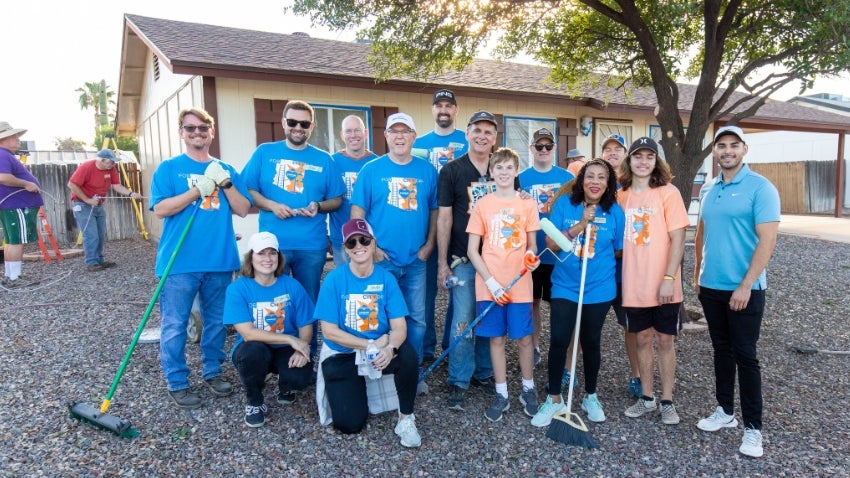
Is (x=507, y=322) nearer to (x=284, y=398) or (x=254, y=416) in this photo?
(x=284, y=398)

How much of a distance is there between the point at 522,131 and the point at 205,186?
827cm

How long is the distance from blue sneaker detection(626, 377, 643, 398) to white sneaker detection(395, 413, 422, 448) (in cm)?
165

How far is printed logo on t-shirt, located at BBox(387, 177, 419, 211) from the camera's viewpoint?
363 centimetres

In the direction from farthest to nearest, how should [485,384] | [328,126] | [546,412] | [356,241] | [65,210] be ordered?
1. [65,210]
2. [328,126]
3. [485,384]
4. [546,412]
5. [356,241]

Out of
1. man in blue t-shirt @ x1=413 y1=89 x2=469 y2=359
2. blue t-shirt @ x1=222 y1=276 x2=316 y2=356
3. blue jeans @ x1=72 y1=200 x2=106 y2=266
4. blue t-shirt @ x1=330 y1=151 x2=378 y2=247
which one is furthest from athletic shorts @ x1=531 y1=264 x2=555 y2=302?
blue jeans @ x1=72 y1=200 x2=106 y2=266

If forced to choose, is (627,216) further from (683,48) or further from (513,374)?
(683,48)

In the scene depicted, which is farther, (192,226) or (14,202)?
(14,202)

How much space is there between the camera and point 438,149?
176 inches

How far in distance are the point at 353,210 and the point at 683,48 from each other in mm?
5914

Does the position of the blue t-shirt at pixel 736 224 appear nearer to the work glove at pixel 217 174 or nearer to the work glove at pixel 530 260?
the work glove at pixel 530 260

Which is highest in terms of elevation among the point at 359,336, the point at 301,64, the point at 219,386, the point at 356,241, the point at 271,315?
the point at 301,64

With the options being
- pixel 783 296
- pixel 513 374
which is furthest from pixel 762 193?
pixel 783 296

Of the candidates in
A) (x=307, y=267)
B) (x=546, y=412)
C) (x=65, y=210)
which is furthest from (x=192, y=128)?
(x=65, y=210)

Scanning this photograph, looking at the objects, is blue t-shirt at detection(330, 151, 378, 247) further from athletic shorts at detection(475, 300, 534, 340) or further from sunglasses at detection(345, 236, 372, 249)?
athletic shorts at detection(475, 300, 534, 340)
